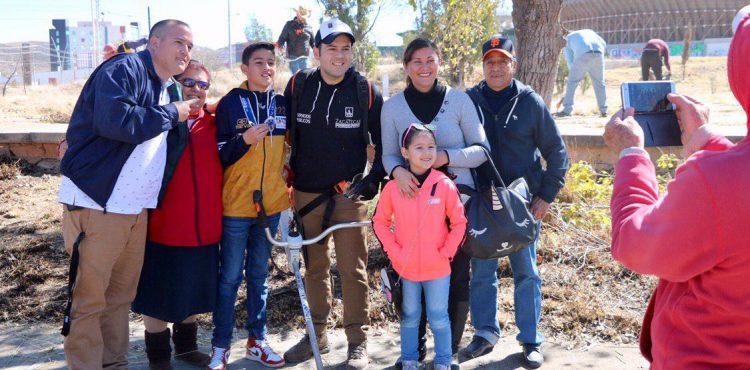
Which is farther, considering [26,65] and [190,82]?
[26,65]

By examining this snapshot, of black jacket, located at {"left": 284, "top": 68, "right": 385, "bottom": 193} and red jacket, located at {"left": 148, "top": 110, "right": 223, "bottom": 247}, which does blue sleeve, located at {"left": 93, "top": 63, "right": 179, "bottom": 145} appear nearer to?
red jacket, located at {"left": 148, "top": 110, "right": 223, "bottom": 247}

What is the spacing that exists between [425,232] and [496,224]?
0.41 metres

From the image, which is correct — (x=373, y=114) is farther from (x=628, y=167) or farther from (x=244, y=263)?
(x=628, y=167)

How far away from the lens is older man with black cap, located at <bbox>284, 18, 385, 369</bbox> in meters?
4.23

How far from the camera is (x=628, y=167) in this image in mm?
2080

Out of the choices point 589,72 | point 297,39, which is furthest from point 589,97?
point 297,39

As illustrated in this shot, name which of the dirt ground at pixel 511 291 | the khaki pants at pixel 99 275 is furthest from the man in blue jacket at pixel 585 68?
the khaki pants at pixel 99 275

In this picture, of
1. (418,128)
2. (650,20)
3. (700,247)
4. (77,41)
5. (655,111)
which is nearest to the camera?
(700,247)

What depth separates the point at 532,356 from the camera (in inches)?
171

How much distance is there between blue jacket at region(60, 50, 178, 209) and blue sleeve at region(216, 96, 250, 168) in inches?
19.5

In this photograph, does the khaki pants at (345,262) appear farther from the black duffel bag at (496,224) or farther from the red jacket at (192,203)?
the black duffel bag at (496,224)

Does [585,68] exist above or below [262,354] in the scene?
above

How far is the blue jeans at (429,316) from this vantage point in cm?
391

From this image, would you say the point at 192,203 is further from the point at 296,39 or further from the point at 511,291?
the point at 296,39
